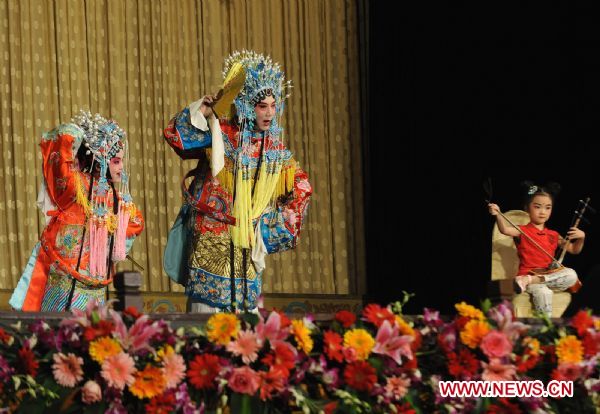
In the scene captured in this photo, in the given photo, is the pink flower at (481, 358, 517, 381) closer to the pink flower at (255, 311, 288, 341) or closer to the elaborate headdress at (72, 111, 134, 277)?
the pink flower at (255, 311, 288, 341)

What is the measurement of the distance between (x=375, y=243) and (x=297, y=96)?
98 cm

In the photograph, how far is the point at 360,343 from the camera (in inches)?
120

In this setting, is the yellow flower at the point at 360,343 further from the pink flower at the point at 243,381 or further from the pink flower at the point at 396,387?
the pink flower at the point at 243,381

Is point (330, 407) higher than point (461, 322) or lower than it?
lower

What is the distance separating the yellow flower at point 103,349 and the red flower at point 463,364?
784 mm

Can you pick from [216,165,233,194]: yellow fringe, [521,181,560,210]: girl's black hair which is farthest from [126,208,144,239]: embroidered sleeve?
[521,181,560,210]: girl's black hair

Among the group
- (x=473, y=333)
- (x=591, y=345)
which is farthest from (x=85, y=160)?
(x=591, y=345)

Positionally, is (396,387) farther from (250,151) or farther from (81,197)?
(81,197)

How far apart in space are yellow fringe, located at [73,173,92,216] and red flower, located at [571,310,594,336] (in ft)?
7.77

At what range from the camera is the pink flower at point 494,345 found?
Answer: 10.2ft

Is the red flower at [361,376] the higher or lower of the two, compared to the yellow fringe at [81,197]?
lower

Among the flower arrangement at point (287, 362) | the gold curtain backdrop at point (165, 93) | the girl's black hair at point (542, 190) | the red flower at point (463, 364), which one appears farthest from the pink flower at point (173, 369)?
the gold curtain backdrop at point (165, 93)

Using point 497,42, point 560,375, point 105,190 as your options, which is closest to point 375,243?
point 497,42

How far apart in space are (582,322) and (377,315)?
522mm
